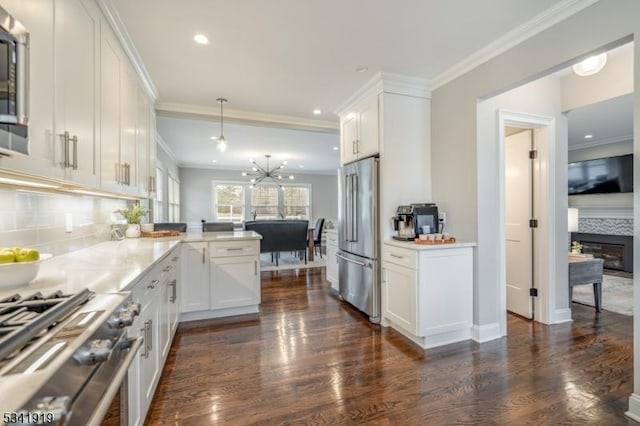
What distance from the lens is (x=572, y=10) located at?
1.88 meters

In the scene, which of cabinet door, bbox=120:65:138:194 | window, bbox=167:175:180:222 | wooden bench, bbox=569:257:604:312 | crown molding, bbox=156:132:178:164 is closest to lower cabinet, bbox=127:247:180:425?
cabinet door, bbox=120:65:138:194

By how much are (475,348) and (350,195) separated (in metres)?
1.98

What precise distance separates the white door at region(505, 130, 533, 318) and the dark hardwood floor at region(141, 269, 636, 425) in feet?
0.99

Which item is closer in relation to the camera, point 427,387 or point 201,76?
point 427,387

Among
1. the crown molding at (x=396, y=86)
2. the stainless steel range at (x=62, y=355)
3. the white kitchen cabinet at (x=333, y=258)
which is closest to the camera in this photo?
the stainless steel range at (x=62, y=355)

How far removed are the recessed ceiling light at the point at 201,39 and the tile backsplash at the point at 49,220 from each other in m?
1.53

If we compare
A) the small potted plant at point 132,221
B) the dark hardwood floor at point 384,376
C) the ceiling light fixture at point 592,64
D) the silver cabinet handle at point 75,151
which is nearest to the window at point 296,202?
the small potted plant at point 132,221

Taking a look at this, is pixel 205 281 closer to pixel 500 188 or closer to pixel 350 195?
pixel 350 195

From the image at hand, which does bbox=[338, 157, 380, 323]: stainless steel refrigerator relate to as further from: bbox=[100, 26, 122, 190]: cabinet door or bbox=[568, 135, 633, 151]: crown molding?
bbox=[568, 135, 633, 151]: crown molding

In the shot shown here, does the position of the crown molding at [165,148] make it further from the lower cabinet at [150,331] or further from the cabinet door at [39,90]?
the cabinet door at [39,90]

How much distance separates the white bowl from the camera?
1124mm

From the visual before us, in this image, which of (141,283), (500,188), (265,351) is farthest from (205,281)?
(500,188)

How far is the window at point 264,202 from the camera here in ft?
31.1

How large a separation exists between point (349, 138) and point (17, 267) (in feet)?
10.7
